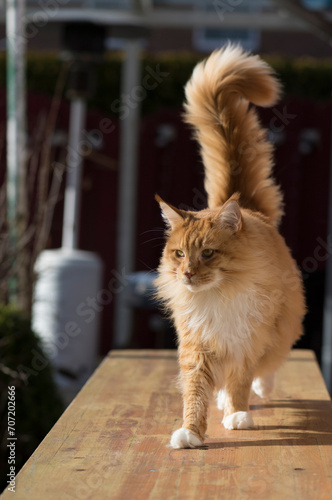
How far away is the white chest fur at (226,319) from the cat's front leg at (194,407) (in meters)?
0.11

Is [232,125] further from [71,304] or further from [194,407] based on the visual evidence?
[71,304]

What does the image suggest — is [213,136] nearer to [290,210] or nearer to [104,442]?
[104,442]

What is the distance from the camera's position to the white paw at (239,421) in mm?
2297

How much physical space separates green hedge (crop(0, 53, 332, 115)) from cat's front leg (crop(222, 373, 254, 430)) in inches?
202

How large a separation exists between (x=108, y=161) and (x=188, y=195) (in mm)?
803

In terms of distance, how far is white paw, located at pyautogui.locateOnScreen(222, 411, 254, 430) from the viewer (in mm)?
2297

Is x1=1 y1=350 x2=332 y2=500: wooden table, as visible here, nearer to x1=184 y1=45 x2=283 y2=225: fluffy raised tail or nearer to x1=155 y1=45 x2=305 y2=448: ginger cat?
x1=155 y1=45 x2=305 y2=448: ginger cat

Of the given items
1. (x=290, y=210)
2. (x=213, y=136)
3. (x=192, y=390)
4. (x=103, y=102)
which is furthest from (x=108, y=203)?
(x=192, y=390)

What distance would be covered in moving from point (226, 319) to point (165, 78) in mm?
5313

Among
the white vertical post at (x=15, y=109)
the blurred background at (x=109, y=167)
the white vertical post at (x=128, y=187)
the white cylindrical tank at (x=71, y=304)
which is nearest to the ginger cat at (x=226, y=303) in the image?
the blurred background at (x=109, y=167)

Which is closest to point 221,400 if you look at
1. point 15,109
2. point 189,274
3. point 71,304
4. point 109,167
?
point 189,274

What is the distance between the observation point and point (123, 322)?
6.08 m

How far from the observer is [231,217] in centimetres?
220

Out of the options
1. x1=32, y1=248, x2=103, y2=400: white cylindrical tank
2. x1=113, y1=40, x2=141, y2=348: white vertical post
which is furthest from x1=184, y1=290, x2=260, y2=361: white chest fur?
x1=113, y1=40, x2=141, y2=348: white vertical post
